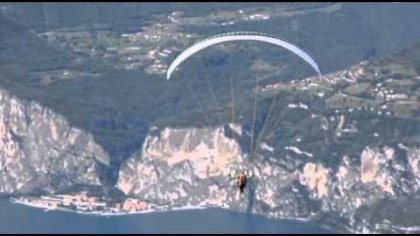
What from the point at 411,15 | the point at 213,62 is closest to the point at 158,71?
the point at 213,62

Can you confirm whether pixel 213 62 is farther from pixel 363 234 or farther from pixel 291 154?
pixel 363 234

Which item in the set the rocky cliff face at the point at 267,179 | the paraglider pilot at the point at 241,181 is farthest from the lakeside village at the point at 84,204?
the paraglider pilot at the point at 241,181

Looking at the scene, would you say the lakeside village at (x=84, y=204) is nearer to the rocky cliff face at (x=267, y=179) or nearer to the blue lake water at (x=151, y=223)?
the blue lake water at (x=151, y=223)

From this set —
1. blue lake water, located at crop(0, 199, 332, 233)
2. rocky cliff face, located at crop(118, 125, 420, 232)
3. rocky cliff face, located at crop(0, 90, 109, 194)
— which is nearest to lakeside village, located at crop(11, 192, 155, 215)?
blue lake water, located at crop(0, 199, 332, 233)

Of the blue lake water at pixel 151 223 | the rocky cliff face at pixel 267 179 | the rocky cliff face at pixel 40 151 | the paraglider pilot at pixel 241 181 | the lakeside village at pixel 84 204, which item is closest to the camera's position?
the paraglider pilot at pixel 241 181

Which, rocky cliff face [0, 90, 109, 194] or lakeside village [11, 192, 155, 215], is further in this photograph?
rocky cliff face [0, 90, 109, 194]

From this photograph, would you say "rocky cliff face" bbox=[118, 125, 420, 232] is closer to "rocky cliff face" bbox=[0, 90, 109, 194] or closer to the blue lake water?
the blue lake water
